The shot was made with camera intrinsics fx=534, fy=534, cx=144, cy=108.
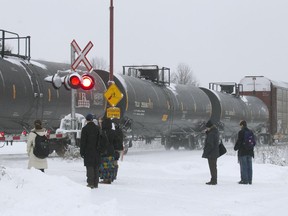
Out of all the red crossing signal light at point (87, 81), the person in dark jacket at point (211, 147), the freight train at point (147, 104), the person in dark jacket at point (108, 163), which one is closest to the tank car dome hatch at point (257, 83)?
the freight train at point (147, 104)

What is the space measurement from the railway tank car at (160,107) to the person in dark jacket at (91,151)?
1038 centimetres

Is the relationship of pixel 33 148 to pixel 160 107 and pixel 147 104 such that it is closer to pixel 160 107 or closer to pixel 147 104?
pixel 147 104

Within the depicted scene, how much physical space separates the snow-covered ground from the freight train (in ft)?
5.56

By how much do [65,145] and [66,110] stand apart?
1599 millimetres

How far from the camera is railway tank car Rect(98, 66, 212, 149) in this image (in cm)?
2177

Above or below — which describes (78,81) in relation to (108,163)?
above

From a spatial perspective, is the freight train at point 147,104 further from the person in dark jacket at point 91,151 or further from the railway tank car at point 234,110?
the person in dark jacket at point 91,151

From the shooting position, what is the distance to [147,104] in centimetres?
2295

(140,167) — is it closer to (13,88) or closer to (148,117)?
(13,88)

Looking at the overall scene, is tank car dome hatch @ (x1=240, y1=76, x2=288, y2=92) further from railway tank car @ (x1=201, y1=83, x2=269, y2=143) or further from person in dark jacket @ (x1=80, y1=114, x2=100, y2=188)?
person in dark jacket @ (x1=80, y1=114, x2=100, y2=188)

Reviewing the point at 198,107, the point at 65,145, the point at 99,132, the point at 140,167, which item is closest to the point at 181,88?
the point at 198,107

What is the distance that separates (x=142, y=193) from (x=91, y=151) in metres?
1.37

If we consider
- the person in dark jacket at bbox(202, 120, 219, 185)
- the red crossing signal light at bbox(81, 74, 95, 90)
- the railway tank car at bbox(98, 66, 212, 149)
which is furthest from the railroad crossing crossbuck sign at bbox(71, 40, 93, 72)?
Result: the railway tank car at bbox(98, 66, 212, 149)

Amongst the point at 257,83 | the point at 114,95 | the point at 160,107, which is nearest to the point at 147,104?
the point at 160,107
